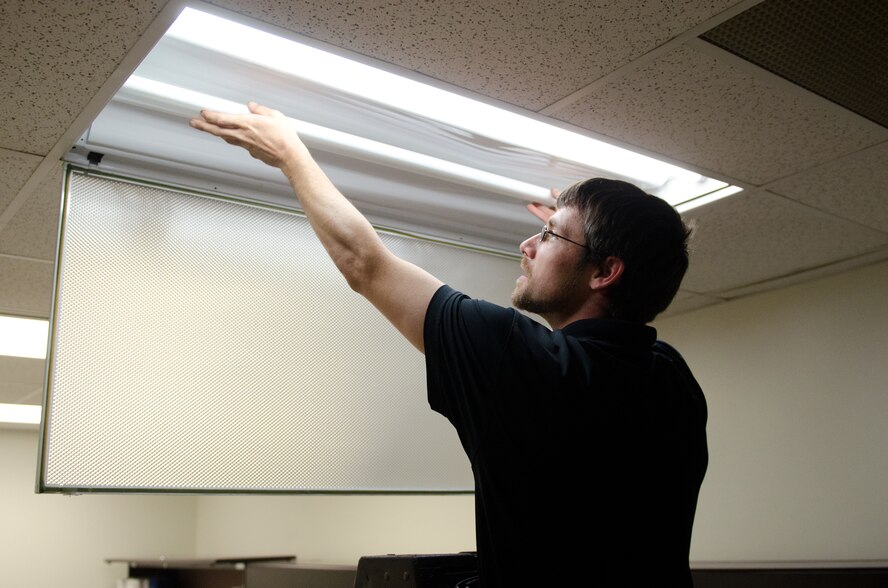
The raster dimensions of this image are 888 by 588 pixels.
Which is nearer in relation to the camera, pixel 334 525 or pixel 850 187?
pixel 850 187

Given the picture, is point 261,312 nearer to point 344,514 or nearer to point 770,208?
point 770,208

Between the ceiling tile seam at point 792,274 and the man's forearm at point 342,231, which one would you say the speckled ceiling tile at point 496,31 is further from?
the ceiling tile seam at point 792,274

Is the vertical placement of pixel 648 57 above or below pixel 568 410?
above

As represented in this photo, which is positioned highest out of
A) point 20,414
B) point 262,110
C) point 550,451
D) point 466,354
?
point 262,110

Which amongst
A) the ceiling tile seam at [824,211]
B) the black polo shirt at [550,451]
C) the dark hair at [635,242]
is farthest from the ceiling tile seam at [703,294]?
the black polo shirt at [550,451]

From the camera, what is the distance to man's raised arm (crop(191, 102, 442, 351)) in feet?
3.90

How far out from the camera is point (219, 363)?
2092 mm

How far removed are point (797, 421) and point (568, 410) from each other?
7.28 ft

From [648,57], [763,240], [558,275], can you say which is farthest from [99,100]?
[763,240]

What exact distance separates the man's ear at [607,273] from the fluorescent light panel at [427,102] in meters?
0.66

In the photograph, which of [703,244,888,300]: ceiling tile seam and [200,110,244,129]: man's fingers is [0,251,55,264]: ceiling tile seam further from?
[703,244,888,300]: ceiling tile seam

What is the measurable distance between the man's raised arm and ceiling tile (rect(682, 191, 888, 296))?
1.30 m

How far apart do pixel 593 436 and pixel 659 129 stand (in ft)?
3.42

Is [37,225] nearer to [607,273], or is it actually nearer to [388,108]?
[388,108]
